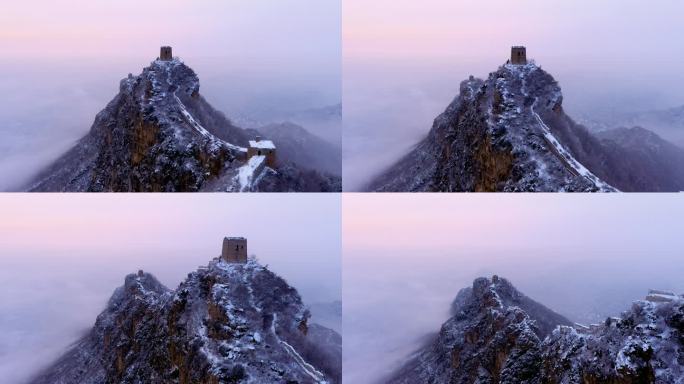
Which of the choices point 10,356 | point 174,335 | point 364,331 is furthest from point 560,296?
point 10,356

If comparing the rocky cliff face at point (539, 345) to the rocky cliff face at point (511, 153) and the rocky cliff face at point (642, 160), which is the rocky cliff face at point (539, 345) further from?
the rocky cliff face at point (511, 153)

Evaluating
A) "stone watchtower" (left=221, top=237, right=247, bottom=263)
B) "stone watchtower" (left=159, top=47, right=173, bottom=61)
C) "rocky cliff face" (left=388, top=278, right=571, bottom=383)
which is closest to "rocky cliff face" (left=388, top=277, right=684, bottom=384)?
"rocky cliff face" (left=388, top=278, right=571, bottom=383)

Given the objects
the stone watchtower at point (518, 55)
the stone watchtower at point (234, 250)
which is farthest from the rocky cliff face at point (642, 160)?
the stone watchtower at point (234, 250)

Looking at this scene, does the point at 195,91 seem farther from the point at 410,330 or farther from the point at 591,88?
the point at 591,88

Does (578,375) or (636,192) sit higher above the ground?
(636,192)

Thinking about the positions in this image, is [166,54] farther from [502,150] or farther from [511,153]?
[511,153]

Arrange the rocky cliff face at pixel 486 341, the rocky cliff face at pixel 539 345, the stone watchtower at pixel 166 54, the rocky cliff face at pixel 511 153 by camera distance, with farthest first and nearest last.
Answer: the rocky cliff face at pixel 486 341 < the stone watchtower at pixel 166 54 < the rocky cliff face at pixel 511 153 < the rocky cliff face at pixel 539 345
